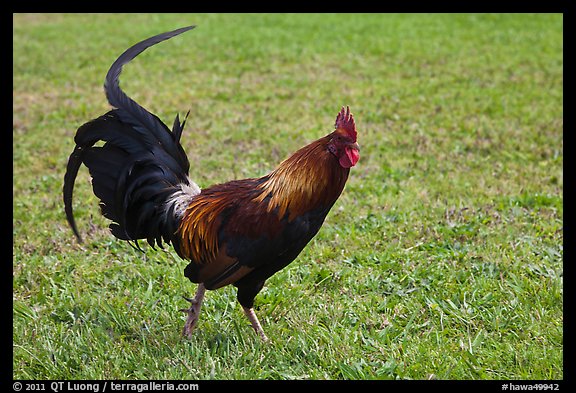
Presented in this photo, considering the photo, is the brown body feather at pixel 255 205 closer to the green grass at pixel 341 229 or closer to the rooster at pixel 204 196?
the rooster at pixel 204 196

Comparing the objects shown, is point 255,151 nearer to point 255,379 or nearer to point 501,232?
point 501,232

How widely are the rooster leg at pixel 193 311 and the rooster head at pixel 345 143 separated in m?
1.22

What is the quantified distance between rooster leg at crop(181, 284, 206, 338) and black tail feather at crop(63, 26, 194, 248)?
0.41m

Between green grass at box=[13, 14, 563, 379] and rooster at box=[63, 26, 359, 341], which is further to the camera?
green grass at box=[13, 14, 563, 379]

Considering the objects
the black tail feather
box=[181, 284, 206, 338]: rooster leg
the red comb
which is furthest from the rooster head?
box=[181, 284, 206, 338]: rooster leg

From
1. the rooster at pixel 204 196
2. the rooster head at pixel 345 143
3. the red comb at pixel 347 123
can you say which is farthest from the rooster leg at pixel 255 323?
the red comb at pixel 347 123

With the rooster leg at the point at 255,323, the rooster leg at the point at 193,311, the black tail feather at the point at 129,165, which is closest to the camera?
the black tail feather at the point at 129,165

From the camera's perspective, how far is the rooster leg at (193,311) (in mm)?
3760

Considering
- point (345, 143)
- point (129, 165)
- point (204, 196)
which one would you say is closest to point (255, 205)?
point (204, 196)

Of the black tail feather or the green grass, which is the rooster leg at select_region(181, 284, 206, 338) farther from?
the black tail feather

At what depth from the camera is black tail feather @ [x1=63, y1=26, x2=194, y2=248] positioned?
3.65 meters

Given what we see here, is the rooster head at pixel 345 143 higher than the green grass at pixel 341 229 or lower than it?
higher

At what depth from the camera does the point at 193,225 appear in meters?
3.62

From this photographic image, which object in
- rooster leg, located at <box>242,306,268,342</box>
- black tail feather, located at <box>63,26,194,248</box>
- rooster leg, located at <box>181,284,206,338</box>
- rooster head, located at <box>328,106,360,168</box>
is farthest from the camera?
rooster leg, located at <box>242,306,268,342</box>
